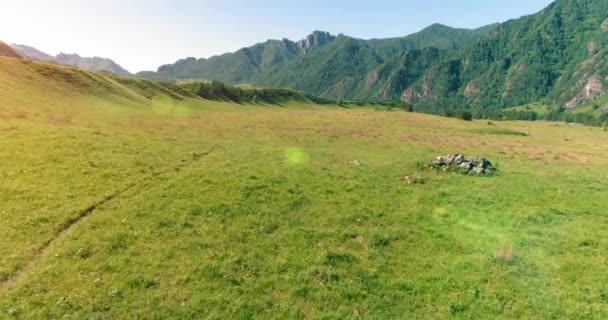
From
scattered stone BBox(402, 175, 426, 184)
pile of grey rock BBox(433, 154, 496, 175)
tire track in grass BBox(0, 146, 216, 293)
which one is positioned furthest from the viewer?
pile of grey rock BBox(433, 154, 496, 175)

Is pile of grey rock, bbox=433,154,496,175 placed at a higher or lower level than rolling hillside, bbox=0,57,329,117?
lower

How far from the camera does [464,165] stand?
39.0m

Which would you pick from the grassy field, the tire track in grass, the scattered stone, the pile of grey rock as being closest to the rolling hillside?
the grassy field

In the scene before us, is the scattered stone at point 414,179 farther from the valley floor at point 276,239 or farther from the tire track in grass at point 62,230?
the tire track in grass at point 62,230

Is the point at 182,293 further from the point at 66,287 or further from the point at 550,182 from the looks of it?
the point at 550,182

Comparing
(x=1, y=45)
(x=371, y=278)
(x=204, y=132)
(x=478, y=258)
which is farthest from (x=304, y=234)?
(x=1, y=45)

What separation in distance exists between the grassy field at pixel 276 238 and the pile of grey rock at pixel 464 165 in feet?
6.07

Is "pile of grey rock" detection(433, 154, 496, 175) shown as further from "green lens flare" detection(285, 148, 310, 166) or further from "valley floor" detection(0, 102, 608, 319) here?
"green lens flare" detection(285, 148, 310, 166)

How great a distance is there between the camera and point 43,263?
54.9 ft

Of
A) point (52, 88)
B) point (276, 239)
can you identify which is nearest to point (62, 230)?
point (276, 239)

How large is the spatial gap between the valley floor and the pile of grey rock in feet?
7.55

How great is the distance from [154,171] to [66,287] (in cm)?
1531

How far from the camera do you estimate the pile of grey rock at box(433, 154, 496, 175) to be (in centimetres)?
3838

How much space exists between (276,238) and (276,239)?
0.10m
